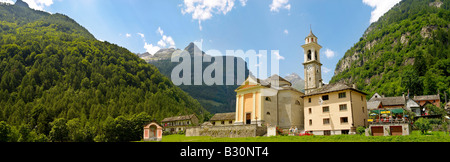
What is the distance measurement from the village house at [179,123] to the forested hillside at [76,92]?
910cm

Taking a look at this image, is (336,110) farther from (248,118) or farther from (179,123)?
(179,123)

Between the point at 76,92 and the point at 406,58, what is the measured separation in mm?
143892

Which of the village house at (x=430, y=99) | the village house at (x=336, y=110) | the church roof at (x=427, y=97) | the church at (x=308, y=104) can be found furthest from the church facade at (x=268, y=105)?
the church roof at (x=427, y=97)

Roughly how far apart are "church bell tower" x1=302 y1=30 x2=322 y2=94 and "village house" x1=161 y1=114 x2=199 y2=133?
4058cm

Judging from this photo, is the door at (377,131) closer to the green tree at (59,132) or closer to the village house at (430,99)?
the village house at (430,99)

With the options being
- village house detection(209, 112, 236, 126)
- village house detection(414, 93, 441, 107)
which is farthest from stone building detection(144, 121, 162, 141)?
village house detection(414, 93, 441, 107)

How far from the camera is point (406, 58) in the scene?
126m

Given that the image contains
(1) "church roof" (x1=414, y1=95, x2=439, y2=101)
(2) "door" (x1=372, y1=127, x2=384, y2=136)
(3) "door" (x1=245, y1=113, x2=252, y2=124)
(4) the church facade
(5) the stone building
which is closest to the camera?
(2) "door" (x1=372, y1=127, x2=384, y2=136)

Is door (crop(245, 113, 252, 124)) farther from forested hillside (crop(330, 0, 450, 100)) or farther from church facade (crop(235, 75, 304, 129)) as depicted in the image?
forested hillside (crop(330, 0, 450, 100))

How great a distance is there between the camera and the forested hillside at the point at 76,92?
80312 mm

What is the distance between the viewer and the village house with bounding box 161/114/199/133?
88.2 meters
